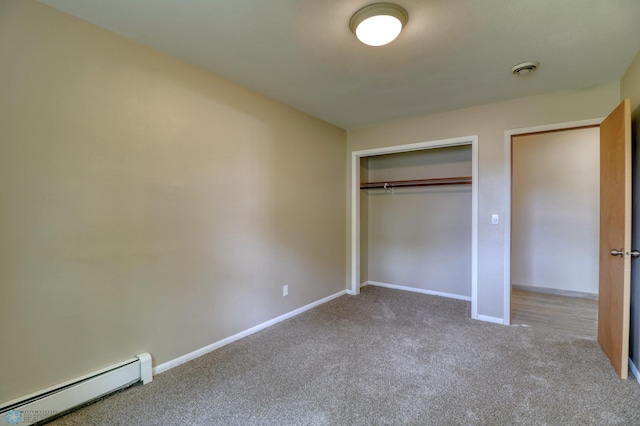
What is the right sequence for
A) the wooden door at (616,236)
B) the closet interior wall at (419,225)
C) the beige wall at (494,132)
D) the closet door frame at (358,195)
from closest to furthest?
1. the wooden door at (616,236)
2. the beige wall at (494,132)
3. the closet door frame at (358,195)
4. the closet interior wall at (419,225)

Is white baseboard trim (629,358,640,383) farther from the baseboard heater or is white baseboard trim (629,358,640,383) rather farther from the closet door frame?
the baseboard heater

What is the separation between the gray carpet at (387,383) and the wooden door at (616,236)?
222 millimetres

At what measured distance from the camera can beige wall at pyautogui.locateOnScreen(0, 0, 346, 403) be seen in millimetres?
1682

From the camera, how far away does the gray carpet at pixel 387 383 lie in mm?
1788

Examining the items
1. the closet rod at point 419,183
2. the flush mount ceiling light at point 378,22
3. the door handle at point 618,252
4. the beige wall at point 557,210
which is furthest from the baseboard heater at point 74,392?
the beige wall at point 557,210

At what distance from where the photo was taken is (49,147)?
1.77 meters

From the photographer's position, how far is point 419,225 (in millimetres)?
4527

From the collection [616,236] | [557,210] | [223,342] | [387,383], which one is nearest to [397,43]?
[616,236]

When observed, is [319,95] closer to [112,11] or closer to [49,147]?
[112,11]

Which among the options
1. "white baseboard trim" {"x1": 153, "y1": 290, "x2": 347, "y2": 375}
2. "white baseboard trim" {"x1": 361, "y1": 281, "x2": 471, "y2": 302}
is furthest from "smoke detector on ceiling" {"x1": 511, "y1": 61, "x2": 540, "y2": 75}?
"white baseboard trim" {"x1": 153, "y1": 290, "x2": 347, "y2": 375}

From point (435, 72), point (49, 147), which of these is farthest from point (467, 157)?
point (49, 147)

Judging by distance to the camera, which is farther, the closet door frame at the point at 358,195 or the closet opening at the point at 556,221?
the closet opening at the point at 556,221

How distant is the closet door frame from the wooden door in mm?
1050

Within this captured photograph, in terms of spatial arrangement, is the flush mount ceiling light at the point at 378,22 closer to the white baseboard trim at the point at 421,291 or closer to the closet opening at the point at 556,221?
the closet opening at the point at 556,221
